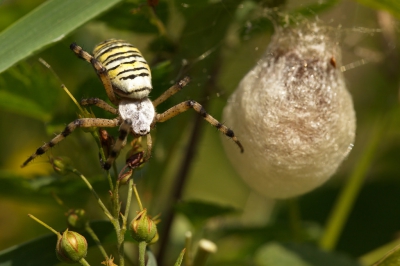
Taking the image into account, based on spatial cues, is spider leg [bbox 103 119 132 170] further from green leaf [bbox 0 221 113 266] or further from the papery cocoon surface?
the papery cocoon surface

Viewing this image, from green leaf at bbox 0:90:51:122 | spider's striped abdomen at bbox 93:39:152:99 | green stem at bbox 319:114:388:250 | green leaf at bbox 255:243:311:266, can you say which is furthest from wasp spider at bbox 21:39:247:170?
green stem at bbox 319:114:388:250

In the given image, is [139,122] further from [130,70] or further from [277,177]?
[277,177]

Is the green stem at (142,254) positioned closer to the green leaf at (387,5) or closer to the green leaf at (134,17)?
the green leaf at (134,17)

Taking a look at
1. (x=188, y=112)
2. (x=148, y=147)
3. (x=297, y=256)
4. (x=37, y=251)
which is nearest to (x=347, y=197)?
(x=297, y=256)

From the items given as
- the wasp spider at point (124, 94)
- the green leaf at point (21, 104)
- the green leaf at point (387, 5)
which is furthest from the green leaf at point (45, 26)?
the green leaf at point (387, 5)

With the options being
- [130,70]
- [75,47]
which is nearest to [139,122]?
[130,70]
